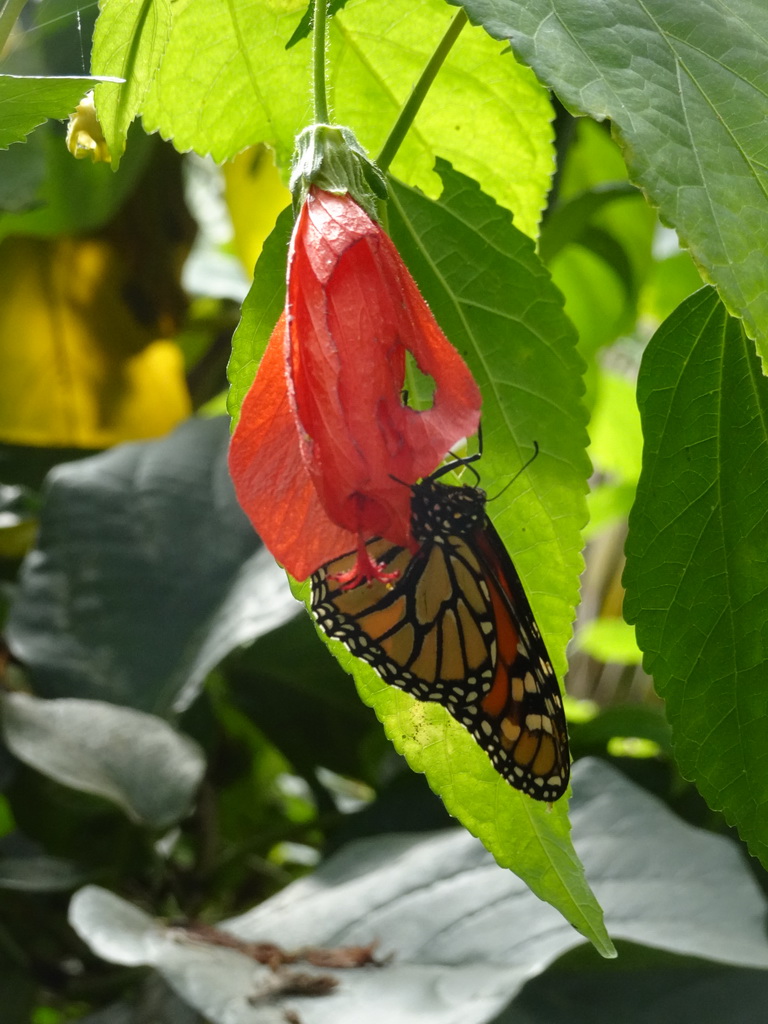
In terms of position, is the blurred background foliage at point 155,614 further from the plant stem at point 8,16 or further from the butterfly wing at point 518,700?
the butterfly wing at point 518,700

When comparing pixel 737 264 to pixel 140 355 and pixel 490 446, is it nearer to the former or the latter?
pixel 490 446

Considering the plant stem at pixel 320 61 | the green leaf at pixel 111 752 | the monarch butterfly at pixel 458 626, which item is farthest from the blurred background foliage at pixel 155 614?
the monarch butterfly at pixel 458 626

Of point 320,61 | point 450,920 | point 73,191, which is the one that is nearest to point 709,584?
point 320,61

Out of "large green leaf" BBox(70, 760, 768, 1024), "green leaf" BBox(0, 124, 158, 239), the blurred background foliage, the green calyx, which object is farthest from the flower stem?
"green leaf" BBox(0, 124, 158, 239)

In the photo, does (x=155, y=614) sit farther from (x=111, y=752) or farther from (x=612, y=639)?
(x=612, y=639)

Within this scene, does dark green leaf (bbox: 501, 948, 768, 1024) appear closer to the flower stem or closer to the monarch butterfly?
the monarch butterfly

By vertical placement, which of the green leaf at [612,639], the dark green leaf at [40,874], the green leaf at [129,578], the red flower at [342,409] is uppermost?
the red flower at [342,409]
